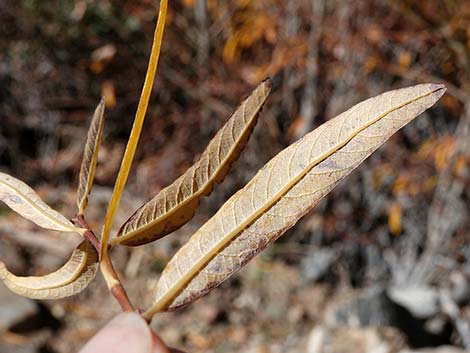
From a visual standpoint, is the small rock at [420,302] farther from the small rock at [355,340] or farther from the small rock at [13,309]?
the small rock at [13,309]

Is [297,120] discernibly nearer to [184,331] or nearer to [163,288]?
[184,331]

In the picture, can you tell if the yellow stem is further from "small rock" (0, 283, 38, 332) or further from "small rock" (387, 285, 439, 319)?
"small rock" (387, 285, 439, 319)

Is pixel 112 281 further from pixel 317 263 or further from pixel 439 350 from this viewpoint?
pixel 317 263

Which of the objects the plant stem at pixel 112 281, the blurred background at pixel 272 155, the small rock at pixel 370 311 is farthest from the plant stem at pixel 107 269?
the small rock at pixel 370 311

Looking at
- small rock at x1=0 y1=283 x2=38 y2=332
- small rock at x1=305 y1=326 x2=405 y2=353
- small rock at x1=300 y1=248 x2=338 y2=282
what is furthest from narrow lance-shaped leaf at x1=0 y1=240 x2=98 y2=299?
small rock at x1=300 y1=248 x2=338 y2=282

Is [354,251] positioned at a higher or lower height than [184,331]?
higher

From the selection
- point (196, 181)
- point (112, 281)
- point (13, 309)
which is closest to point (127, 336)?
point (112, 281)

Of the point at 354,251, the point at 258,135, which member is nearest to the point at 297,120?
the point at 258,135
